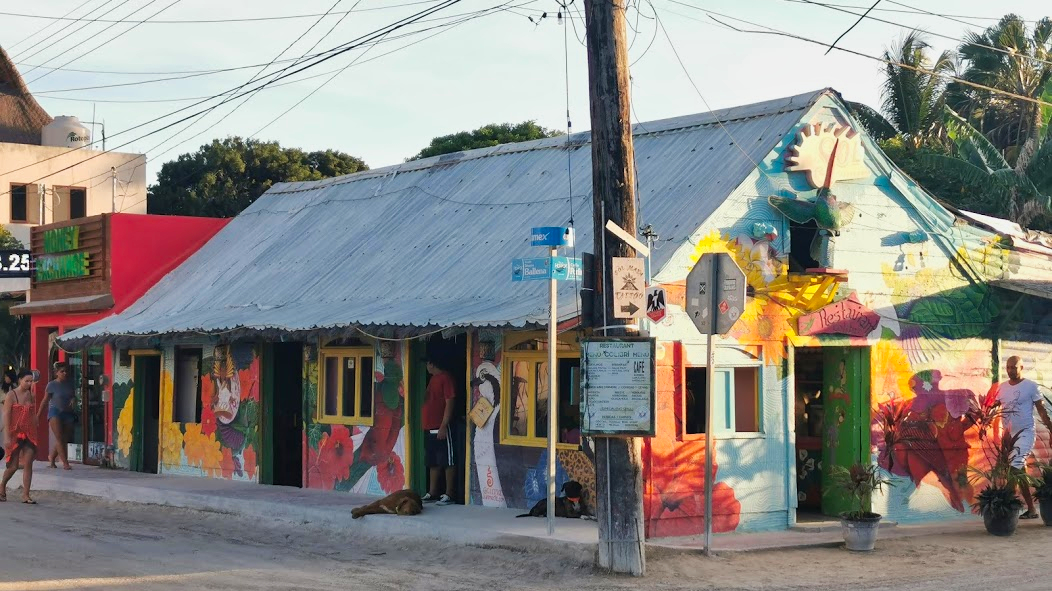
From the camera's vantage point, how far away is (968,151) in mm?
28656

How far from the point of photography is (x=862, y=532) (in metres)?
12.6

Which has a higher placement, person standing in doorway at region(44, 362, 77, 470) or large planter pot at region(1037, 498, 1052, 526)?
person standing in doorway at region(44, 362, 77, 470)

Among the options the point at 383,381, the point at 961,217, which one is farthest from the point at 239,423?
the point at 961,217

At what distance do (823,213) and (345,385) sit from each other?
673 centimetres

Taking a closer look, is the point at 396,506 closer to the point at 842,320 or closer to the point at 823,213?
the point at 842,320

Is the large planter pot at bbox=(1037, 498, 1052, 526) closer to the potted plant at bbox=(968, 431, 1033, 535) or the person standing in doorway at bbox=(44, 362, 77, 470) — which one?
the potted plant at bbox=(968, 431, 1033, 535)

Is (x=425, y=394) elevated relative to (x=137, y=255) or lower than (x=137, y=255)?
lower

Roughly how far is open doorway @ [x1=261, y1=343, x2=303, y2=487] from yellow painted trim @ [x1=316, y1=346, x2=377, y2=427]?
51.6 inches

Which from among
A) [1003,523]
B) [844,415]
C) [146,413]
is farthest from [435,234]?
[1003,523]

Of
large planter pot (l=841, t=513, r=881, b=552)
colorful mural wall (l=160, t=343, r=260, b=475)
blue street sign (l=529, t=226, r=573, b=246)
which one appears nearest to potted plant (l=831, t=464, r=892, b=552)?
large planter pot (l=841, t=513, r=881, b=552)

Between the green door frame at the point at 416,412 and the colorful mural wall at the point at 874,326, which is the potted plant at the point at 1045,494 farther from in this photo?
the green door frame at the point at 416,412

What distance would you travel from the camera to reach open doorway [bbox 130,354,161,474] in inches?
809

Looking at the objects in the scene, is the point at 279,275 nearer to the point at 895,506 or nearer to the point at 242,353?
the point at 242,353

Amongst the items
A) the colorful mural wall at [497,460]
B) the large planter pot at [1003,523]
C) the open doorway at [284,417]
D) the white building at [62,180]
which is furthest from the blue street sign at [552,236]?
the white building at [62,180]
